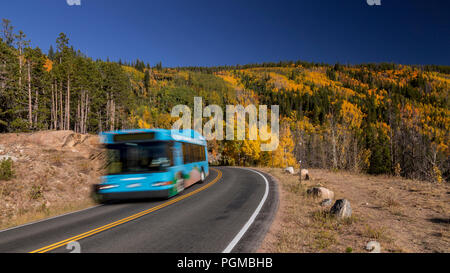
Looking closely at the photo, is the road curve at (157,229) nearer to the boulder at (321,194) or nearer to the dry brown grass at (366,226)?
the dry brown grass at (366,226)

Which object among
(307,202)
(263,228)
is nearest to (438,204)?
(307,202)

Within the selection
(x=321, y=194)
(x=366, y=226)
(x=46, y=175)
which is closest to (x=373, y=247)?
(x=366, y=226)

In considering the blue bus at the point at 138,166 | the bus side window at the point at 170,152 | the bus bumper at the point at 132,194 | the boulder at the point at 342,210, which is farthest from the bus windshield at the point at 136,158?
the boulder at the point at 342,210

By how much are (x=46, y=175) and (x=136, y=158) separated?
37.7ft

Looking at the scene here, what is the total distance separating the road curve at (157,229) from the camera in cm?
517

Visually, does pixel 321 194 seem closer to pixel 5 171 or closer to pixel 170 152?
pixel 170 152

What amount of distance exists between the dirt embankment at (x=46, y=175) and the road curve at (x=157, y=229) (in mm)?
2799

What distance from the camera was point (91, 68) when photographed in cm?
5000

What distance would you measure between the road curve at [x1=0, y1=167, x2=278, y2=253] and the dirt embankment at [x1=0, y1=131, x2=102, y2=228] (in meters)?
2.80

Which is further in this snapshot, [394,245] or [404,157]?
[404,157]

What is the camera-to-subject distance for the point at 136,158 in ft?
32.6
